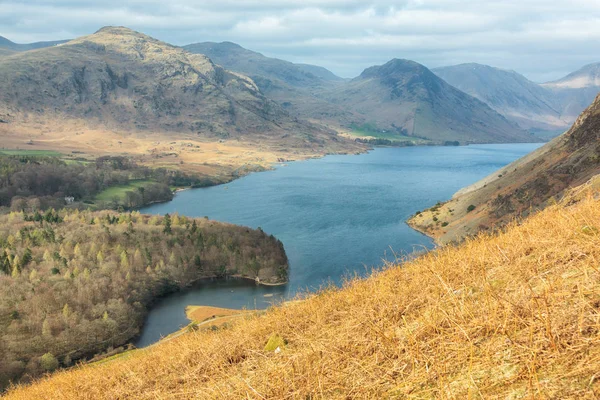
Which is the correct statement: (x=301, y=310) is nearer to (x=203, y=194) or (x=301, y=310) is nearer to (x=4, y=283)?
(x=4, y=283)

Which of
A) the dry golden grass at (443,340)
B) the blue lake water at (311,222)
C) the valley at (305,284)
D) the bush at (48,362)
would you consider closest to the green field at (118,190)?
the valley at (305,284)

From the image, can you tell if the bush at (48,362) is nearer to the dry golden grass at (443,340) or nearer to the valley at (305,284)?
the valley at (305,284)

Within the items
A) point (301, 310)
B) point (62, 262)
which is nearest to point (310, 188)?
point (62, 262)

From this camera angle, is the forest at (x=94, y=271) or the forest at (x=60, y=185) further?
the forest at (x=60, y=185)

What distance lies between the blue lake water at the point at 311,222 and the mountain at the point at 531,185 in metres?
8.91

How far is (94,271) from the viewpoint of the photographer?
79.4 metres

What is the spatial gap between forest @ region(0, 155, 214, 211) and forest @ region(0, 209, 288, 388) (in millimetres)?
35058

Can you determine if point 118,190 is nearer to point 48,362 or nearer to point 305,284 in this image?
point 305,284

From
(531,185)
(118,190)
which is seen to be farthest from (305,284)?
(118,190)

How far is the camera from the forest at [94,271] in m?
61.7

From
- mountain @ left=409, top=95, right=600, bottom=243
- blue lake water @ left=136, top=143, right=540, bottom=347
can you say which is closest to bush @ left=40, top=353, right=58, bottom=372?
blue lake water @ left=136, top=143, right=540, bottom=347

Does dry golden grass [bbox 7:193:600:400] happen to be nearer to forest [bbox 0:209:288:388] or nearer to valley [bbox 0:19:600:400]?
valley [bbox 0:19:600:400]

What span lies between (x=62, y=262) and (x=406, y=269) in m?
Answer: 83.0

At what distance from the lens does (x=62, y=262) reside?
260 feet
